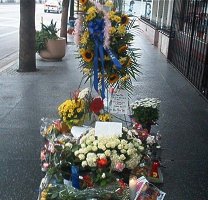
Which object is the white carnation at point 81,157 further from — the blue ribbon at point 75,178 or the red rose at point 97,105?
the red rose at point 97,105

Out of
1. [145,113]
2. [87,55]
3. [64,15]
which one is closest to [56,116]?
[145,113]

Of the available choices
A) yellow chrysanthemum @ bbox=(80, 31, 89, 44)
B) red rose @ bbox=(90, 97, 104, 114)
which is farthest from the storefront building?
yellow chrysanthemum @ bbox=(80, 31, 89, 44)

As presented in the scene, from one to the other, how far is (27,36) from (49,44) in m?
1.50

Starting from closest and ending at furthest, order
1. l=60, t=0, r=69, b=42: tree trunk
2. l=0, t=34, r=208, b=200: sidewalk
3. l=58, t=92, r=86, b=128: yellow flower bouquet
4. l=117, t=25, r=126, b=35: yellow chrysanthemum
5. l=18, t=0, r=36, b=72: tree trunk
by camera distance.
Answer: l=117, t=25, r=126, b=35: yellow chrysanthemum → l=58, t=92, r=86, b=128: yellow flower bouquet → l=0, t=34, r=208, b=200: sidewalk → l=18, t=0, r=36, b=72: tree trunk → l=60, t=0, r=69, b=42: tree trunk

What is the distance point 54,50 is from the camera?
10711mm

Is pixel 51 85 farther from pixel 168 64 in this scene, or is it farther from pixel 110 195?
pixel 110 195

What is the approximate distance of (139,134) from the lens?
3215 mm

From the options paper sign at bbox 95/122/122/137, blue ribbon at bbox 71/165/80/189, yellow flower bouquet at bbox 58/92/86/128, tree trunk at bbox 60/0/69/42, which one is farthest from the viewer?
tree trunk at bbox 60/0/69/42

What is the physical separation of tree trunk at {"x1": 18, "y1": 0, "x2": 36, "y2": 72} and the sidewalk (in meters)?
0.32

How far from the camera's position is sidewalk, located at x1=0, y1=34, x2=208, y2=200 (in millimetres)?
3635

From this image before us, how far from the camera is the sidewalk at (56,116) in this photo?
3.63m

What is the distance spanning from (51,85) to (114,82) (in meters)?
4.58

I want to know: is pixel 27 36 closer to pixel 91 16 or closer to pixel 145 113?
pixel 145 113

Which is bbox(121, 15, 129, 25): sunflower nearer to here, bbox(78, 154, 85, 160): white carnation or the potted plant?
bbox(78, 154, 85, 160): white carnation
